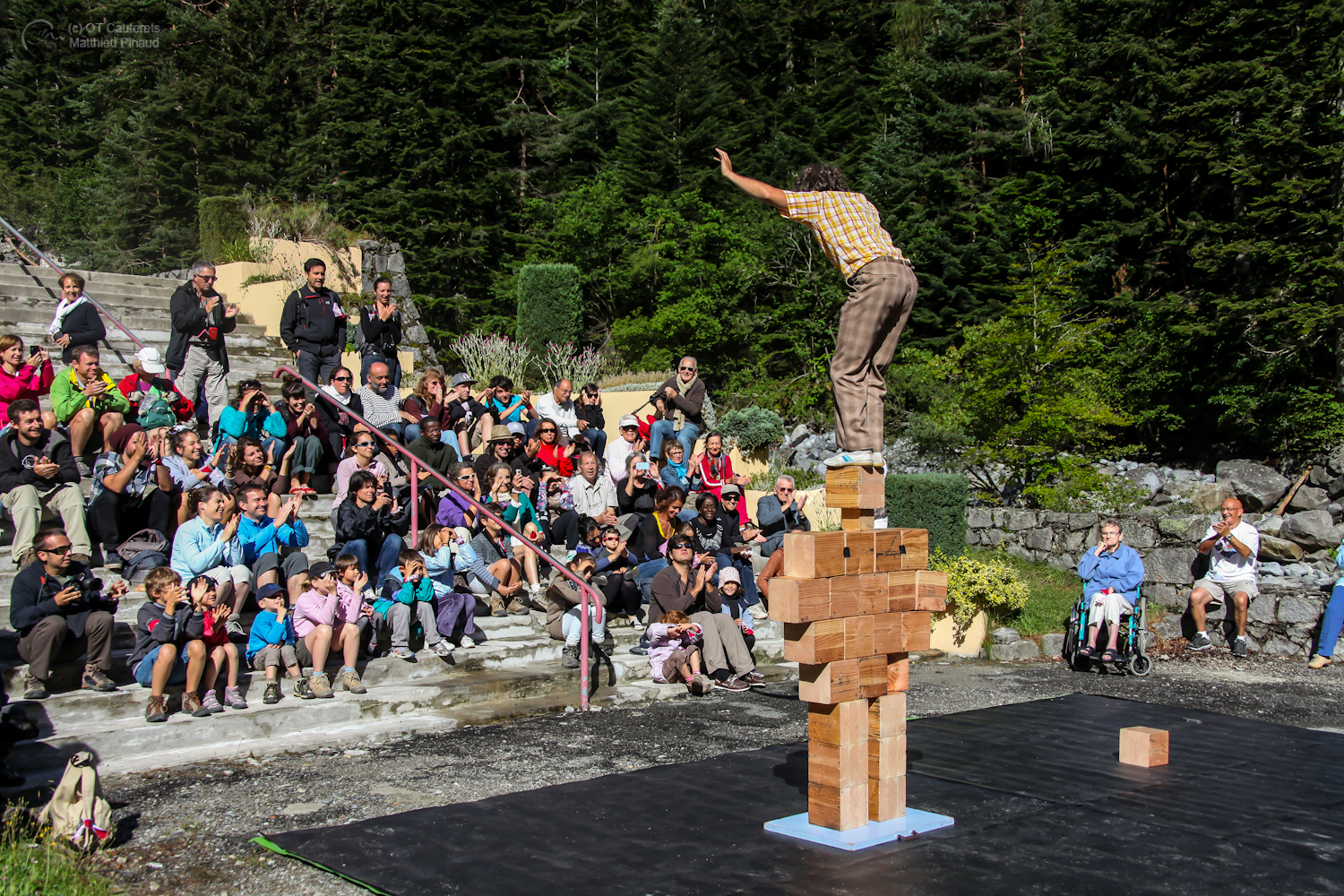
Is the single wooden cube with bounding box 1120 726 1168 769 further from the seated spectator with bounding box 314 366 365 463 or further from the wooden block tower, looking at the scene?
the seated spectator with bounding box 314 366 365 463

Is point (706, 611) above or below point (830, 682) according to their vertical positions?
below

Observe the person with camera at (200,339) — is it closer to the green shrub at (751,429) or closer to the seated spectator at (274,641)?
the seated spectator at (274,641)

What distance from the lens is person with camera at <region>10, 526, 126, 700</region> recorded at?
19.6 feet

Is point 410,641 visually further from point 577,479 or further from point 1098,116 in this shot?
point 1098,116

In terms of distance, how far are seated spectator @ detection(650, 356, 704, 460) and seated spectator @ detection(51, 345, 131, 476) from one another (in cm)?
558

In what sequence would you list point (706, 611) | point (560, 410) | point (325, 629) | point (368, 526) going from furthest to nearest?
point (560, 410)
point (706, 611)
point (368, 526)
point (325, 629)

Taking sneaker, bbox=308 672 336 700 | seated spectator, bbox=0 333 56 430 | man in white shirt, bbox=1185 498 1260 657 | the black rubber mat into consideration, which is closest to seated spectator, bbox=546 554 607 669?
sneaker, bbox=308 672 336 700

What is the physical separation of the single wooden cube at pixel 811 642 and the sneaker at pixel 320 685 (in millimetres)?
3655

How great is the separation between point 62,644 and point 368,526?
232 centimetres

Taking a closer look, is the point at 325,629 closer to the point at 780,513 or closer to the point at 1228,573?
the point at 780,513

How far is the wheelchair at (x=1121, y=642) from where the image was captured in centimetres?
924

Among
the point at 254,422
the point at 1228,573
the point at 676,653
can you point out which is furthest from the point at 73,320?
the point at 1228,573

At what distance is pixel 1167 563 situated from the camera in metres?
10.9

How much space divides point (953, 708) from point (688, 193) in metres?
18.8
